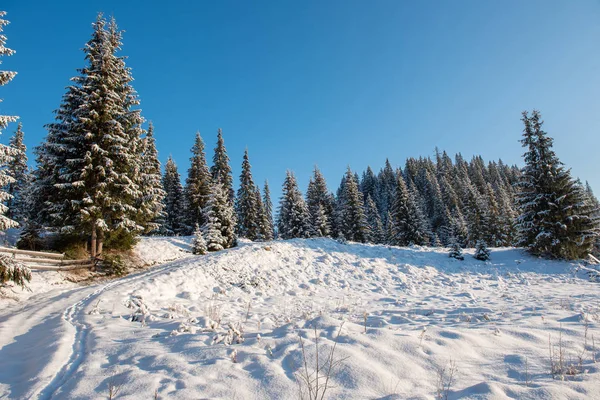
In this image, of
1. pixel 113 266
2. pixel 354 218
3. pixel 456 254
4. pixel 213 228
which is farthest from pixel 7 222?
pixel 354 218

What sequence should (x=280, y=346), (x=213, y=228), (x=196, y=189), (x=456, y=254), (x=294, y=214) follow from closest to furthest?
(x=280, y=346), (x=456, y=254), (x=213, y=228), (x=196, y=189), (x=294, y=214)

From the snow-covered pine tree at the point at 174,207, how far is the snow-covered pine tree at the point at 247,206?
8.60 m

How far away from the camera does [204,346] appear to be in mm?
4418

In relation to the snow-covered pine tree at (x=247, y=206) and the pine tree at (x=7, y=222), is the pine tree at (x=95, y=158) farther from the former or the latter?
the snow-covered pine tree at (x=247, y=206)

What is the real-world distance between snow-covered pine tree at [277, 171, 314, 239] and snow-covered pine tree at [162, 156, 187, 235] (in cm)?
1488

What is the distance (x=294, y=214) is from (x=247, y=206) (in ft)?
24.7

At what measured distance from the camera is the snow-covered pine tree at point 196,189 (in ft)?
127

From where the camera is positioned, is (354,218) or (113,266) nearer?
(113,266)

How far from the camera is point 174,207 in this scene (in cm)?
4481

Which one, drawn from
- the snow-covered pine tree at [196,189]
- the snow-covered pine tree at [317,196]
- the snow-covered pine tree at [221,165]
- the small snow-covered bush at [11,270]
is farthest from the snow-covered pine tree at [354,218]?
the small snow-covered bush at [11,270]

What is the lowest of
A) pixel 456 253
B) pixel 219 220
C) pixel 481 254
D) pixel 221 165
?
pixel 481 254

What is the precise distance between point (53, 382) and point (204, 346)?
178cm

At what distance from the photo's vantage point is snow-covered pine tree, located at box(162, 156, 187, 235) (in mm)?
41719

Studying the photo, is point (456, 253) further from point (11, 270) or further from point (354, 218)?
point (354, 218)
